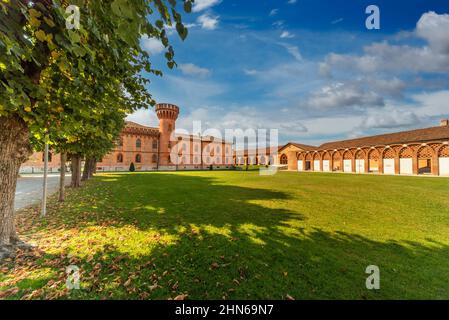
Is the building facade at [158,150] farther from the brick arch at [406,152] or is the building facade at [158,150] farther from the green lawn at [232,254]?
the green lawn at [232,254]

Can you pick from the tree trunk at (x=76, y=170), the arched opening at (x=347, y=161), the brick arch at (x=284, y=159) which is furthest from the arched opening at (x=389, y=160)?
the tree trunk at (x=76, y=170)

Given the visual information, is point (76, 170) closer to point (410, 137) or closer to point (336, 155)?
point (336, 155)

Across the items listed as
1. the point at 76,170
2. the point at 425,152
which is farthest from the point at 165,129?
the point at 425,152

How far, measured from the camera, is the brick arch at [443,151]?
25547 millimetres

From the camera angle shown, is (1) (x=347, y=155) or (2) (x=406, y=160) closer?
(2) (x=406, y=160)

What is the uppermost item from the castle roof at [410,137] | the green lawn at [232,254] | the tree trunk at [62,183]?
the castle roof at [410,137]

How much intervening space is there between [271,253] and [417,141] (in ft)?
125

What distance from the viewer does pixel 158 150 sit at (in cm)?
4862

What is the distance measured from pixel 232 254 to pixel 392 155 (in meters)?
39.9

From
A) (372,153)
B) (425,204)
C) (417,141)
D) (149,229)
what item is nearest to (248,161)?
(372,153)

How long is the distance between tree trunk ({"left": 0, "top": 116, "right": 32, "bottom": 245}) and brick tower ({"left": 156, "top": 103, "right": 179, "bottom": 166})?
4558 centimetres

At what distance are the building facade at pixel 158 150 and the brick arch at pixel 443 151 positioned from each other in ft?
133

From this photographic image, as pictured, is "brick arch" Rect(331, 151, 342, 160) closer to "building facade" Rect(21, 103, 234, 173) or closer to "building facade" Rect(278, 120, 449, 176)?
"building facade" Rect(278, 120, 449, 176)
